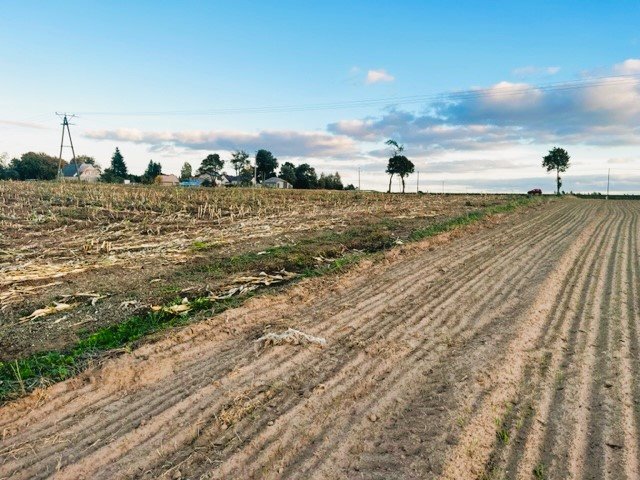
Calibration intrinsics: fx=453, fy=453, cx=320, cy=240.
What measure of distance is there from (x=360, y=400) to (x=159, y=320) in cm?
395

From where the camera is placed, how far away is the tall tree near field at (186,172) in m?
127

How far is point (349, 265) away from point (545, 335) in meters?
4.77

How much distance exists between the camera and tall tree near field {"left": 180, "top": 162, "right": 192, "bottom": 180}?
416 ft

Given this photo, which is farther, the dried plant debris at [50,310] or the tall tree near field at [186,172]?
the tall tree near field at [186,172]

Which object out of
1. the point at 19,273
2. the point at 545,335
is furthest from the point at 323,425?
the point at 19,273

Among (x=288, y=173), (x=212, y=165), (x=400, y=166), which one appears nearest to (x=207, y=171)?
(x=212, y=165)

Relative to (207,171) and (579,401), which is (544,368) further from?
(207,171)

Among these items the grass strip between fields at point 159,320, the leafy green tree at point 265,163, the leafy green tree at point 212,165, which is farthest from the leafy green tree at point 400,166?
the grass strip between fields at point 159,320

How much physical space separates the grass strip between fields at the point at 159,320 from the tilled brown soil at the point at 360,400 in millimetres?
374

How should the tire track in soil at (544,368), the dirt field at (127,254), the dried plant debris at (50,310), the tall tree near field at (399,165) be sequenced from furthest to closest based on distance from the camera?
1. the tall tree near field at (399,165)
2. the dirt field at (127,254)
3. the dried plant debris at (50,310)
4. the tire track in soil at (544,368)

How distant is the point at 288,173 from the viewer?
4090 inches

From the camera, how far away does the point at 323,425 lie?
4.55 meters

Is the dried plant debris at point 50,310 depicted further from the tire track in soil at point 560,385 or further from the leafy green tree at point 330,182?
the leafy green tree at point 330,182

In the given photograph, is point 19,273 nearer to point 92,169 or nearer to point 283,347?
point 283,347
